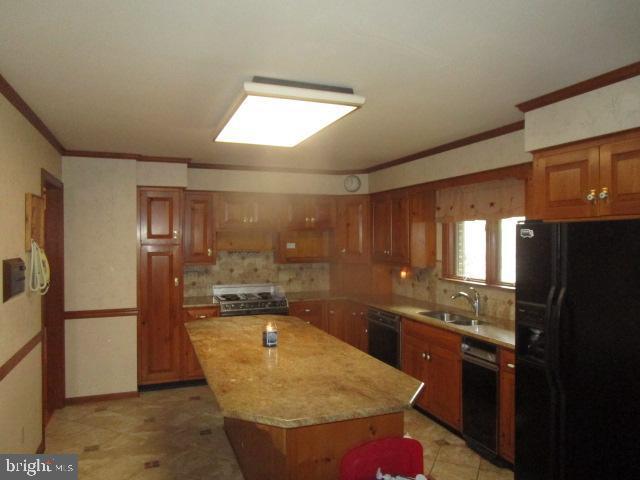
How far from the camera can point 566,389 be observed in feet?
7.93

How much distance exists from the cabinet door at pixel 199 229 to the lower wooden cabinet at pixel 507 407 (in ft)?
10.7

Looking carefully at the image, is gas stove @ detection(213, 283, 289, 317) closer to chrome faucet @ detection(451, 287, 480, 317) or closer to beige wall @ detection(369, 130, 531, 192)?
beige wall @ detection(369, 130, 531, 192)

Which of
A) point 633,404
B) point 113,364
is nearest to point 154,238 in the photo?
point 113,364

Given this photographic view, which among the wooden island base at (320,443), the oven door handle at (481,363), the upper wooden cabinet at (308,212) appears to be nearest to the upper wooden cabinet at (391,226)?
the upper wooden cabinet at (308,212)

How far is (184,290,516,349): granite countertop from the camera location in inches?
132

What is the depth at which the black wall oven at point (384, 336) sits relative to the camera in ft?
14.6

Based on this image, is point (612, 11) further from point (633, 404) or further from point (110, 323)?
point (110, 323)

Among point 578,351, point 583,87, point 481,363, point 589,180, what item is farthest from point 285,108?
point 481,363

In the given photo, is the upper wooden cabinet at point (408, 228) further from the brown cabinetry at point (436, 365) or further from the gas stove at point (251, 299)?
the gas stove at point (251, 299)

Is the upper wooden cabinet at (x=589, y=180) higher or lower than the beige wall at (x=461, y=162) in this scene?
lower

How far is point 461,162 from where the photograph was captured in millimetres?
4039

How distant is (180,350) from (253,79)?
340cm

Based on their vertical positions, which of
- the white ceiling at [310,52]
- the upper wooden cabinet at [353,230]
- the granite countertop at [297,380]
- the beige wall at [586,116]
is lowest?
the granite countertop at [297,380]

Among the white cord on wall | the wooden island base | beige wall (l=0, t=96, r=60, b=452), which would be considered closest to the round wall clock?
beige wall (l=0, t=96, r=60, b=452)
